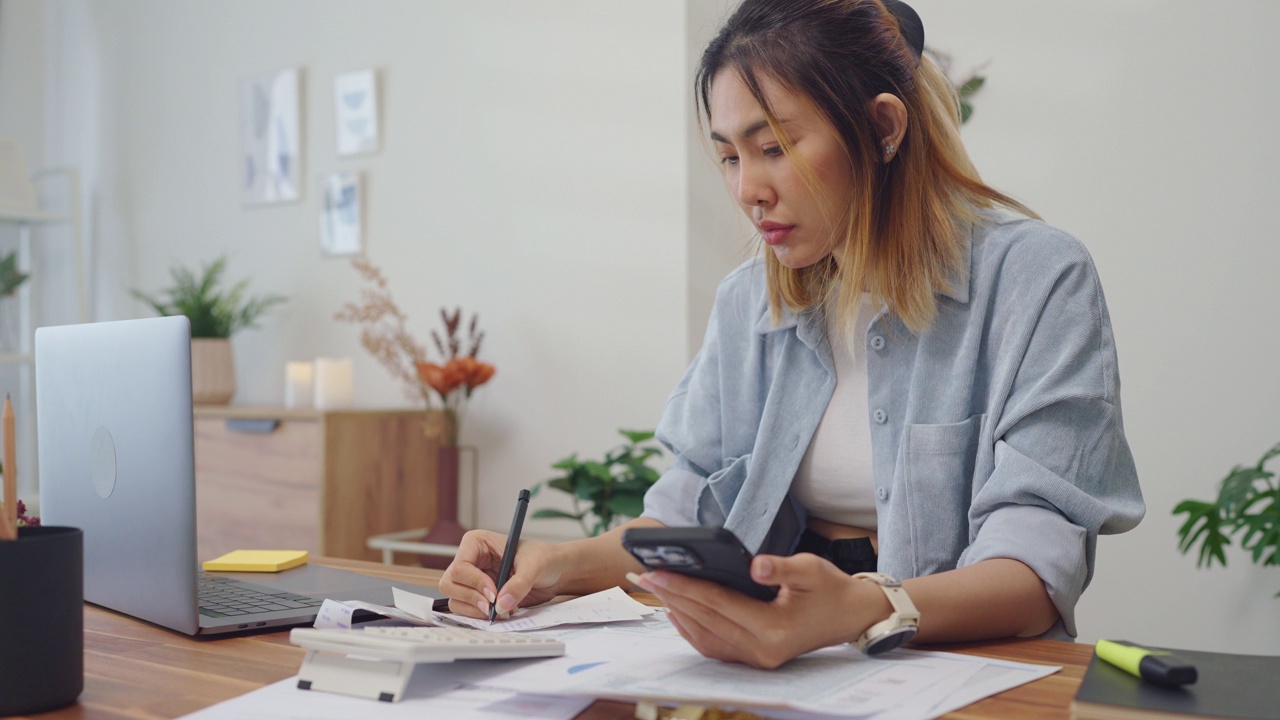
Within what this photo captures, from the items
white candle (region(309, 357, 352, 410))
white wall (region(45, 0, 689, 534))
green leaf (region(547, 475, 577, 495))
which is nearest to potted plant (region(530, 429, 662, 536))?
green leaf (region(547, 475, 577, 495))

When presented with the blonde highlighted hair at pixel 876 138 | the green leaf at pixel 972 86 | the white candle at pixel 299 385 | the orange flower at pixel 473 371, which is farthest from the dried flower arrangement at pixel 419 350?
the blonde highlighted hair at pixel 876 138

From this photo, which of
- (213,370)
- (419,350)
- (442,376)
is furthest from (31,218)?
(442,376)

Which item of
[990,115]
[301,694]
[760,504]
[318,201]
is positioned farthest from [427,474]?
[301,694]

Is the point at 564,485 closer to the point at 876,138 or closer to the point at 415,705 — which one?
the point at 876,138

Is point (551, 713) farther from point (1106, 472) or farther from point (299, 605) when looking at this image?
point (1106, 472)

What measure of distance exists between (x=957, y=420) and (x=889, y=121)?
348mm

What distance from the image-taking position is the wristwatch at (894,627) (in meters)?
0.84

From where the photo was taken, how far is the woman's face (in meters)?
1.24

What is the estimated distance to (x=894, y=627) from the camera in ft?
2.76

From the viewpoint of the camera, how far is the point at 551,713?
0.70 meters

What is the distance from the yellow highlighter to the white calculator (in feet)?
1.31

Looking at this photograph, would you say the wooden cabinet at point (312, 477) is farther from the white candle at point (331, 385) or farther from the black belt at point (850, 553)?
the black belt at point (850, 553)

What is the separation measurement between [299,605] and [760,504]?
1.81 feet

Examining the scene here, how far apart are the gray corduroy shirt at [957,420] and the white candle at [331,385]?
6.40ft
